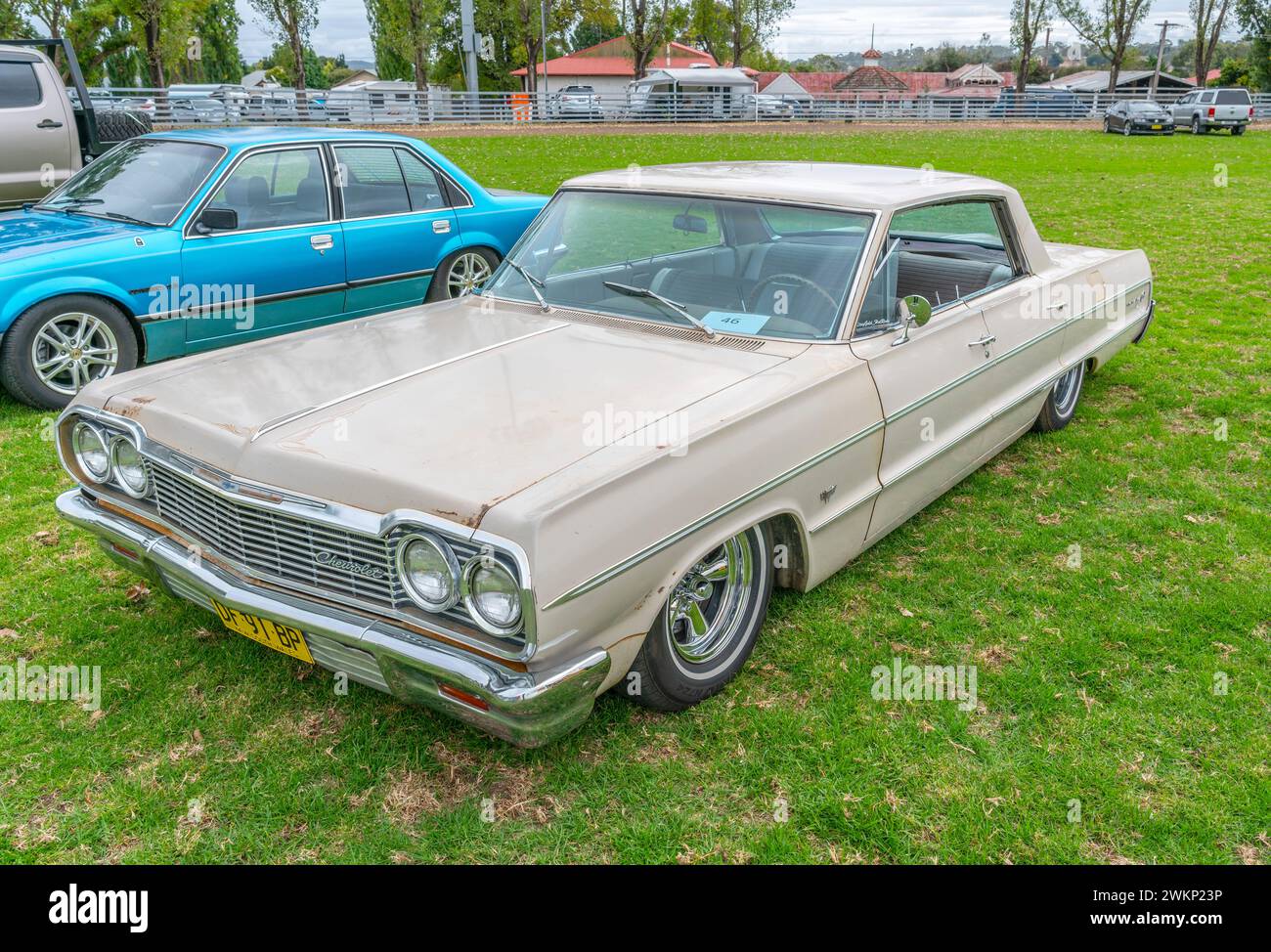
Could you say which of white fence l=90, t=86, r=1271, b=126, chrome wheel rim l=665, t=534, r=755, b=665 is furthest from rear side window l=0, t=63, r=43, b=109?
white fence l=90, t=86, r=1271, b=126

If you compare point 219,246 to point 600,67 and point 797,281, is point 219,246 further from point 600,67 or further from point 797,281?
point 600,67

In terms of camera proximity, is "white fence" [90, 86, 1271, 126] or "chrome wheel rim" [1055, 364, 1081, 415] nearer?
"chrome wheel rim" [1055, 364, 1081, 415]

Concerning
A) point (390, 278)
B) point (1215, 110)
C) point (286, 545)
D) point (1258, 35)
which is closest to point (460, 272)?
point (390, 278)

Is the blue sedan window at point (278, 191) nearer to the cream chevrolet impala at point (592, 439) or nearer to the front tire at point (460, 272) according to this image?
the front tire at point (460, 272)

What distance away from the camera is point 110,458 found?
3230mm

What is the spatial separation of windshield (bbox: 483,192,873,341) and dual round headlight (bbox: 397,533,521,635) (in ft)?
5.14

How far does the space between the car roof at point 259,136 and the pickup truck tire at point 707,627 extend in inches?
179

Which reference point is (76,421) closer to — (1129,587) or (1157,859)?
(1157,859)

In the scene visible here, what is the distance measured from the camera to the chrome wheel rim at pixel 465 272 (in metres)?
6.98

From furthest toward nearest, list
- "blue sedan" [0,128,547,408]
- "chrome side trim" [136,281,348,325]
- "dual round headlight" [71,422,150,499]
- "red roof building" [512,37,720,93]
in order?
"red roof building" [512,37,720,93]
"chrome side trim" [136,281,348,325]
"blue sedan" [0,128,547,408]
"dual round headlight" [71,422,150,499]

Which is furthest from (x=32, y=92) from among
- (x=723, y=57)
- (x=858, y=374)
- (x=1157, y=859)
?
(x=723, y=57)

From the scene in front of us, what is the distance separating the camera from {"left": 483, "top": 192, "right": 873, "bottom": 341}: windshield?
3.65 metres

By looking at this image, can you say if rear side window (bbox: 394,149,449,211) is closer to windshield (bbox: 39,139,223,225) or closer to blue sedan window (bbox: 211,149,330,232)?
blue sedan window (bbox: 211,149,330,232)

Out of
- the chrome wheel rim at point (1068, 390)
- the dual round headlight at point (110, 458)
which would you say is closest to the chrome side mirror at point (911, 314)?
the chrome wheel rim at point (1068, 390)
